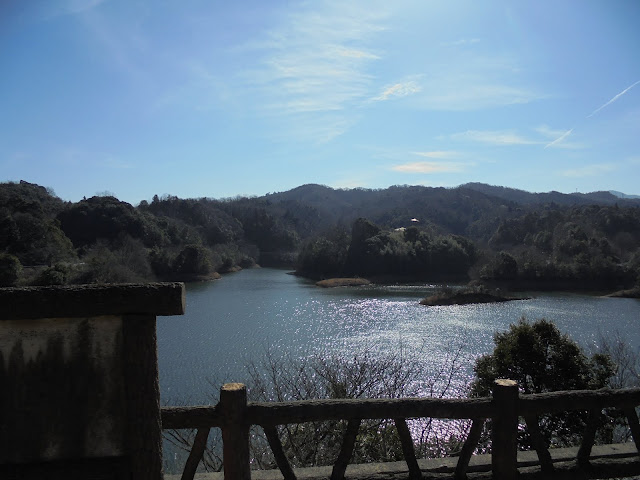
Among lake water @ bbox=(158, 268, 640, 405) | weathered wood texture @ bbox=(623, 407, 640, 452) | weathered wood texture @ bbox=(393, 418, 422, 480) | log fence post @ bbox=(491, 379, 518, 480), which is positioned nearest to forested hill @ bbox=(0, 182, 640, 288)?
lake water @ bbox=(158, 268, 640, 405)

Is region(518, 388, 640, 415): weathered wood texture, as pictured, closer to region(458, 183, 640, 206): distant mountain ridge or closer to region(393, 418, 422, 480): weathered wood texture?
region(393, 418, 422, 480): weathered wood texture

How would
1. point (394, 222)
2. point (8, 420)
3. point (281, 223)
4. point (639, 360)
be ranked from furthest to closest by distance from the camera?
1. point (394, 222)
2. point (281, 223)
3. point (639, 360)
4. point (8, 420)

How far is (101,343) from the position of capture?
235cm

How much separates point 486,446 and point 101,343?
7.44 metres

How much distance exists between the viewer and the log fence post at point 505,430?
10.8ft

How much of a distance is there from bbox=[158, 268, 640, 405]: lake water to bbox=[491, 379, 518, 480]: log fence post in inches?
469

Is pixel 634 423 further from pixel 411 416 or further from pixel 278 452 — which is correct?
pixel 278 452

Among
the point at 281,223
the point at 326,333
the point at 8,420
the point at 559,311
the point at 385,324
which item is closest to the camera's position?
the point at 8,420

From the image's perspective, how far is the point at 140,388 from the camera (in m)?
2.37

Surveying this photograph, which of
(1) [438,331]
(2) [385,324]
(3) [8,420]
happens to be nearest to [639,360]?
(1) [438,331]

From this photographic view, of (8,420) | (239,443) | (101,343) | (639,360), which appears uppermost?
(101,343)

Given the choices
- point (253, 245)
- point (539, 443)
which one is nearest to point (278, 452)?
point (539, 443)

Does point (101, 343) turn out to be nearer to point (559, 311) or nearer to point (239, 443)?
point (239, 443)

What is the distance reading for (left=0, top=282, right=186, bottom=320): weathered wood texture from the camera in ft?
7.38
